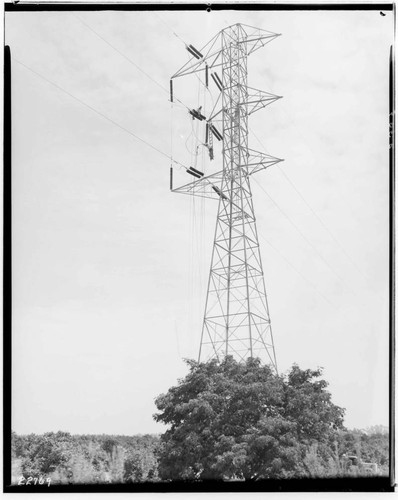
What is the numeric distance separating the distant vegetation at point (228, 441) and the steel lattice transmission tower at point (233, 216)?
18cm

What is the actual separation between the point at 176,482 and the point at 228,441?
482 millimetres

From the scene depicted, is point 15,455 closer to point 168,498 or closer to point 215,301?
point 168,498

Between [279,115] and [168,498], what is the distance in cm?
279

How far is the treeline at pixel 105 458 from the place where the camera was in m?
5.54

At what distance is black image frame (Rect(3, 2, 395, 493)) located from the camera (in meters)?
5.52

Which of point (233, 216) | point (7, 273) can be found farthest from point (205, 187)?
point (7, 273)

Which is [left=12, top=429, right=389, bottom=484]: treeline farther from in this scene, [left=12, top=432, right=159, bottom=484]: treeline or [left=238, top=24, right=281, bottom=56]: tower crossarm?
[left=238, top=24, right=281, bottom=56]: tower crossarm

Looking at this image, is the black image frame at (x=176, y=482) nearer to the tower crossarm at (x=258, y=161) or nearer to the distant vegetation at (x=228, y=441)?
the distant vegetation at (x=228, y=441)

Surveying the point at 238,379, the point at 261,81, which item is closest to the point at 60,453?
the point at 238,379

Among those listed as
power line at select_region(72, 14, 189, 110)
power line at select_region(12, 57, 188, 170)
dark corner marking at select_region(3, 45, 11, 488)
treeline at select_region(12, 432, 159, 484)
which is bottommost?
treeline at select_region(12, 432, 159, 484)

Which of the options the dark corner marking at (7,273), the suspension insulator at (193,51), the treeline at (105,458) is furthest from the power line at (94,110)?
the treeline at (105,458)

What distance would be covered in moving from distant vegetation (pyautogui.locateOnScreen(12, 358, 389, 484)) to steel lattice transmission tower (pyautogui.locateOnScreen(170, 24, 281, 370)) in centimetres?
18

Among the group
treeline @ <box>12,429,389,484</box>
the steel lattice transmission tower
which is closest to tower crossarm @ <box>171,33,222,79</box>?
the steel lattice transmission tower

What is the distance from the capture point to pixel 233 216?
617 centimetres
